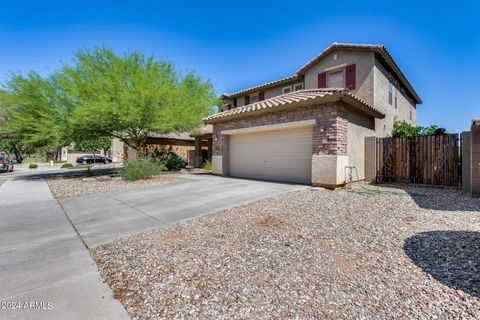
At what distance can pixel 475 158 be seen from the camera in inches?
286

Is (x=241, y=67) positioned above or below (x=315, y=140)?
above

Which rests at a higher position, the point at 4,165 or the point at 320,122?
the point at 320,122

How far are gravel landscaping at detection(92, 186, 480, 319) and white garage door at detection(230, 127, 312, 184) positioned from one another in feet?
15.7

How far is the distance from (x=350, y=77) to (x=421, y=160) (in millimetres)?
5848

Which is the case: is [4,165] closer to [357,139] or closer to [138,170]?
[138,170]

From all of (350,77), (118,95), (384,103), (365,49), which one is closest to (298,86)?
(350,77)

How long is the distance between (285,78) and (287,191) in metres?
11.2

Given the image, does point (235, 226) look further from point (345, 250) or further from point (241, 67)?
point (241, 67)

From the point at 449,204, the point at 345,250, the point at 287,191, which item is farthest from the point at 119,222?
the point at 449,204

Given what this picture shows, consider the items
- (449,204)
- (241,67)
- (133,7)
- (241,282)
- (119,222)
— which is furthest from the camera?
(241,67)

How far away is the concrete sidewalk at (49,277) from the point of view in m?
2.22

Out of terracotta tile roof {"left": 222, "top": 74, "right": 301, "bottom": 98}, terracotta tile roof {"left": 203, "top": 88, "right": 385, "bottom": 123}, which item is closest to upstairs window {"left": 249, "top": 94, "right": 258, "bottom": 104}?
terracotta tile roof {"left": 222, "top": 74, "right": 301, "bottom": 98}

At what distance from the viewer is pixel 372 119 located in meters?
11.3

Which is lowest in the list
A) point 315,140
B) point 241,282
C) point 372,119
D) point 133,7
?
point 241,282
